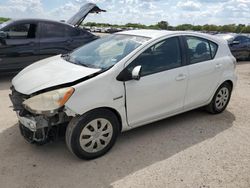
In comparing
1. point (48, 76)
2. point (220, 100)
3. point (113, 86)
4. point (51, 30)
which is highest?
point (48, 76)

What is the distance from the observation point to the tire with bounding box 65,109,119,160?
3.17 m

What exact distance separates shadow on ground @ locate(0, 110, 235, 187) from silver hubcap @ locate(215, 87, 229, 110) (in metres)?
0.53

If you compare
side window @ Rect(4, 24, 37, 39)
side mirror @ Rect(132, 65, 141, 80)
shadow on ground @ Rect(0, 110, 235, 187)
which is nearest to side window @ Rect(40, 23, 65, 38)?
side window @ Rect(4, 24, 37, 39)

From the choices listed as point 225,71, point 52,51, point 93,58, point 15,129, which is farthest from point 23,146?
point 52,51

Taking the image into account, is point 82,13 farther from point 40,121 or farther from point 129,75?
point 40,121

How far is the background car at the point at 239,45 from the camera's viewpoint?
41.8 feet

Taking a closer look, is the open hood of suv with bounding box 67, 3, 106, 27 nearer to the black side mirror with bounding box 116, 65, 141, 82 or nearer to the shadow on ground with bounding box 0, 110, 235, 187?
the shadow on ground with bounding box 0, 110, 235, 187

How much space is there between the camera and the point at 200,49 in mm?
4539

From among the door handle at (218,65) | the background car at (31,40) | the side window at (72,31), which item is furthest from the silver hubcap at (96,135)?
the side window at (72,31)

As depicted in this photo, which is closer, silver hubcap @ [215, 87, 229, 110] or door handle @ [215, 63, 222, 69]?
door handle @ [215, 63, 222, 69]

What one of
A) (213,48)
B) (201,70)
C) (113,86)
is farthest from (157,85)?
(213,48)

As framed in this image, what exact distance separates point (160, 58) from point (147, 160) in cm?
146

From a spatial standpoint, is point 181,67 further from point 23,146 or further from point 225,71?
point 23,146

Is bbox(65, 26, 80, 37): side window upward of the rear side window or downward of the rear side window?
downward
